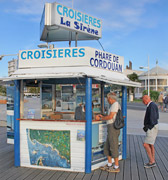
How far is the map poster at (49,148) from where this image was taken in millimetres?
4918

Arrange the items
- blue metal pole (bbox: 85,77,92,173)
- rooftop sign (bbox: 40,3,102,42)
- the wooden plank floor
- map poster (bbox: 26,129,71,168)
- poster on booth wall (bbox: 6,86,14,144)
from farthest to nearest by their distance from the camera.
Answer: poster on booth wall (bbox: 6,86,14,144) < rooftop sign (bbox: 40,3,102,42) < map poster (bbox: 26,129,71,168) < blue metal pole (bbox: 85,77,92,173) < the wooden plank floor

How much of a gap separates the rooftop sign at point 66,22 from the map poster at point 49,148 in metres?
2.85

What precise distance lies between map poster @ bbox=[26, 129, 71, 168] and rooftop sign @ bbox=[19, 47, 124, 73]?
1.61 metres

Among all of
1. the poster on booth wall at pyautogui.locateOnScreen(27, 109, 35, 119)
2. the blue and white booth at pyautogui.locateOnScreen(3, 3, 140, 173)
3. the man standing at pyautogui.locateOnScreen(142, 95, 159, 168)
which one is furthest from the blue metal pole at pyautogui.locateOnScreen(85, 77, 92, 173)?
the poster on booth wall at pyautogui.locateOnScreen(27, 109, 35, 119)

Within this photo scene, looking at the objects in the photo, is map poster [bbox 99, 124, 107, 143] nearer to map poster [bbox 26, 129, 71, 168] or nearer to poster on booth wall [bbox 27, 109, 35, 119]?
map poster [bbox 26, 129, 71, 168]

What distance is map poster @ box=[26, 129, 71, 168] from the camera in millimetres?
4918

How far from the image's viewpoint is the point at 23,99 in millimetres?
5586

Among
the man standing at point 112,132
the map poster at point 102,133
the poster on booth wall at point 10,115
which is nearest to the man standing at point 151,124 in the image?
the man standing at point 112,132

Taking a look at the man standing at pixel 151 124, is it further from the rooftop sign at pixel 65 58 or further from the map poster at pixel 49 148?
the map poster at pixel 49 148

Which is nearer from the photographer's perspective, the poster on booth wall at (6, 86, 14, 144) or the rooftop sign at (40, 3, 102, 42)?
the rooftop sign at (40, 3, 102, 42)

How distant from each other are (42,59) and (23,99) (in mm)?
1141

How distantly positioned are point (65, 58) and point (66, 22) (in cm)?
138

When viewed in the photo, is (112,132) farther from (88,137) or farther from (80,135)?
(80,135)

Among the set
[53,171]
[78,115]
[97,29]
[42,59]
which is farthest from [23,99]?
[97,29]
